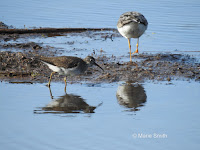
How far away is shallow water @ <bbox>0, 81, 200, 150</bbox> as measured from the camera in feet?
25.6

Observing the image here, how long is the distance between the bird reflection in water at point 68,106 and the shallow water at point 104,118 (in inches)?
2.8

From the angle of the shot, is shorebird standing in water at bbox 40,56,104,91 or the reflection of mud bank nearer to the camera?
shorebird standing in water at bbox 40,56,104,91

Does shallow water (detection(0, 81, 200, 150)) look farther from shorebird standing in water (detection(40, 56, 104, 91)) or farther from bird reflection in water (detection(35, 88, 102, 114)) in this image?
shorebird standing in water (detection(40, 56, 104, 91))

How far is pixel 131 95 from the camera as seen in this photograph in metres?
10.7

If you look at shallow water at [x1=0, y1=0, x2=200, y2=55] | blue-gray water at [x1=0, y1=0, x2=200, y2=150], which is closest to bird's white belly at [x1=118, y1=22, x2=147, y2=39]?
blue-gray water at [x1=0, y1=0, x2=200, y2=150]

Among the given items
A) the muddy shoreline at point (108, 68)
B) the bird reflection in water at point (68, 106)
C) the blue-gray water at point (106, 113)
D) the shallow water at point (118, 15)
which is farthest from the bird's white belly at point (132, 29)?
the bird reflection in water at point (68, 106)

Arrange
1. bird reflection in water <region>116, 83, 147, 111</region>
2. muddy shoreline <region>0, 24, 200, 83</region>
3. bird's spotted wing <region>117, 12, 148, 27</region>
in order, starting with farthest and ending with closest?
bird's spotted wing <region>117, 12, 148, 27</region> → muddy shoreline <region>0, 24, 200, 83</region> → bird reflection in water <region>116, 83, 147, 111</region>

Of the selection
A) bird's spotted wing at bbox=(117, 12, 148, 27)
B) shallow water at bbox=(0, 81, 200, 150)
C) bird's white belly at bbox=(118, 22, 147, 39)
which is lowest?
shallow water at bbox=(0, 81, 200, 150)

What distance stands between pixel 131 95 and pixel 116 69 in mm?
2404

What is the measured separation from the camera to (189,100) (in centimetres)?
1032

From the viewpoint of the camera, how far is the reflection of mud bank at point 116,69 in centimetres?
1220

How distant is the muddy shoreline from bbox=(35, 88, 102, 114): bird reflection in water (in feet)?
5.59

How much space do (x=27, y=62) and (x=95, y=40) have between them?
4210mm

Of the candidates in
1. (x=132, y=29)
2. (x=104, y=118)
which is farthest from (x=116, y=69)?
(x=104, y=118)
